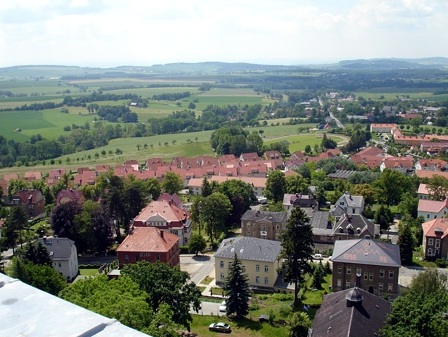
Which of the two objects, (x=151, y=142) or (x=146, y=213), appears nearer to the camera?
(x=146, y=213)

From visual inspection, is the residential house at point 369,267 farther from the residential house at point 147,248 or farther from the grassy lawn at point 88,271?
the grassy lawn at point 88,271

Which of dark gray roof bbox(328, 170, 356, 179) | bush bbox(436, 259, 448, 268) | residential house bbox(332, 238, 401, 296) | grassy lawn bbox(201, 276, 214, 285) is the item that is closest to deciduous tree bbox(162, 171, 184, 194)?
grassy lawn bbox(201, 276, 214, 285)

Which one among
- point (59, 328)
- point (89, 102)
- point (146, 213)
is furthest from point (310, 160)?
point (89, 102)

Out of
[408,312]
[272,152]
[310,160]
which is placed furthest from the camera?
[272,152]

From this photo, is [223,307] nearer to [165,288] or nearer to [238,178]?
[165,288]

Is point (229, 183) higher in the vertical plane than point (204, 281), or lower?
higher

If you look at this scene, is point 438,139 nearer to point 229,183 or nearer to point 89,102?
point 229,183

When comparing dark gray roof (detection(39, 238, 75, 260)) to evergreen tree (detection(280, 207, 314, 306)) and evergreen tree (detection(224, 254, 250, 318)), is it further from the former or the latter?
evergreen tree (detection(280, 207, 314, 306))
